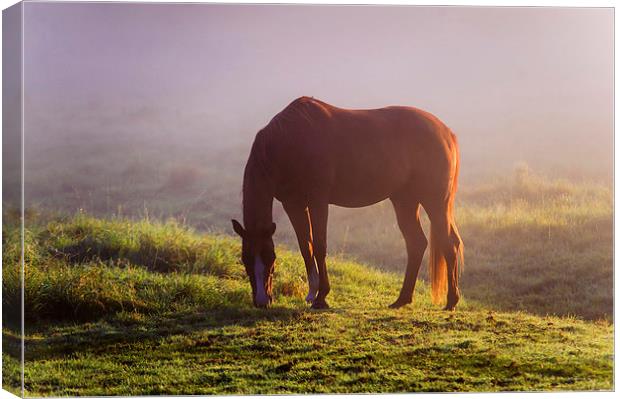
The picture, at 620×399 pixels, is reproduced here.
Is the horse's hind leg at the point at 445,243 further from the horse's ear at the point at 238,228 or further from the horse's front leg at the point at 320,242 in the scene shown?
the horse's ear at the point at 238,228

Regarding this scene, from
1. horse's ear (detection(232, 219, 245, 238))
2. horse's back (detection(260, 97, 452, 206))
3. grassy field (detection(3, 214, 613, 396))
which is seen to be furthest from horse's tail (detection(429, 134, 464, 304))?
A: horse's ear (detection(232, 219, 245, 238))

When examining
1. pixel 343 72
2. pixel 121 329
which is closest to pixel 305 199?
pixel 343 72

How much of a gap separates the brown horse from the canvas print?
0.08 ft

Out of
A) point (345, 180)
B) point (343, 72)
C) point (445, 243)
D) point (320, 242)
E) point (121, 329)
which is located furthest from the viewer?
point (445, 243)

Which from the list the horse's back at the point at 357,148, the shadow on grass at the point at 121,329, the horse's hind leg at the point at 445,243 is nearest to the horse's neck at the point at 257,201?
the horse's back at the point at 357,148

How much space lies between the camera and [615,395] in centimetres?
1160

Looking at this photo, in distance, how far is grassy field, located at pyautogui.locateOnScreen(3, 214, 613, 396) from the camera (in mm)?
10961

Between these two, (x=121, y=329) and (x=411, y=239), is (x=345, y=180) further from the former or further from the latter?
(x=121, y=329)

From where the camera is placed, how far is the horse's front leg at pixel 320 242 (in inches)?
460

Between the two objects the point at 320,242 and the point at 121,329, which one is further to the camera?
the point at 320,242

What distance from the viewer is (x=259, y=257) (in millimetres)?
11477

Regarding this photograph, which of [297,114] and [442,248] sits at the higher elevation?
[297,114]

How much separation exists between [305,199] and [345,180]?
0.52 meters

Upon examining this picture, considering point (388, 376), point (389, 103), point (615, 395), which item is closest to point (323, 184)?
point (389, 103)
